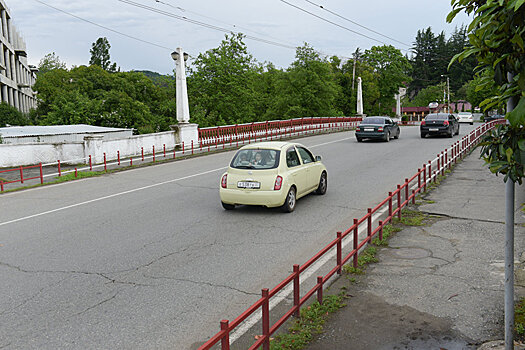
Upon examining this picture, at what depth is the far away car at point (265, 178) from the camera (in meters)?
10.4

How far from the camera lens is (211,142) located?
1095 inches

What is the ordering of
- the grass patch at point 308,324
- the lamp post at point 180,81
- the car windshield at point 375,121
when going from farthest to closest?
the car windshield at point 375,121, the lamp post at point 180,81, the grass patch at point 308,324

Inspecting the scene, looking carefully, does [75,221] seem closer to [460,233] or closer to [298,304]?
[298,304]

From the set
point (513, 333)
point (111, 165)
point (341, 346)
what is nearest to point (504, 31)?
point (513, 333)

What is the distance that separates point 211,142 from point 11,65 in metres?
56.4

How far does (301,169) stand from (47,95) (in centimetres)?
5026

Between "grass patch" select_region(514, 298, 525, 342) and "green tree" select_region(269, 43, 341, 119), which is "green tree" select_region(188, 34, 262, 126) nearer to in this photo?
"green tree" select_region(269, 43, 341, 119)

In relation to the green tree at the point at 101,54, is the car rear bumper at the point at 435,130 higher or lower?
lower

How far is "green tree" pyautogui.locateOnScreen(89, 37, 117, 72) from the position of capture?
103500mm

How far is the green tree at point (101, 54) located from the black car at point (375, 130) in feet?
281

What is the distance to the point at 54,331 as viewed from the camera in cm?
514

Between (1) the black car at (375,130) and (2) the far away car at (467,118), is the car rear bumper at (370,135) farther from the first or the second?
(2) the far away car at (467,118)

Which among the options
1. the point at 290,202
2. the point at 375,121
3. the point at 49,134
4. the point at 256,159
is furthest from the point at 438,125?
the point at 49,134

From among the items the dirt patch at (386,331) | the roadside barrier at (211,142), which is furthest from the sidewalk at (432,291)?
the roadside barrier at (211,142)
